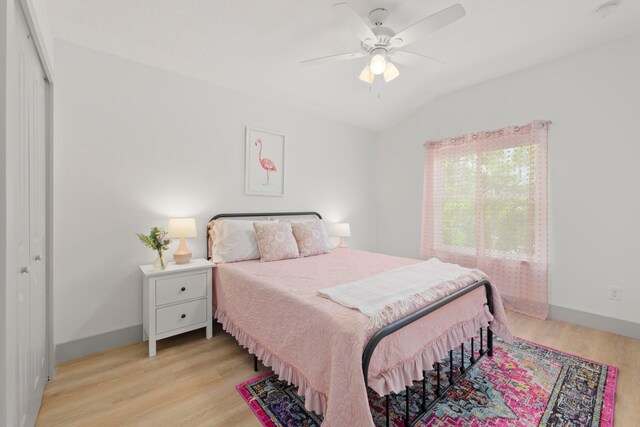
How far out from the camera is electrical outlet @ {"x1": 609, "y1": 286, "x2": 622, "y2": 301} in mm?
2623

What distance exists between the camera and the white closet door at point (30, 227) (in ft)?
4.08

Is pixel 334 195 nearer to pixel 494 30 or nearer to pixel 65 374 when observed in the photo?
pixel 494 30

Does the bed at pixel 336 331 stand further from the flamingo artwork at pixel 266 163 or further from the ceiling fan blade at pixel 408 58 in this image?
the ceiling fan blade at pixel 408 58

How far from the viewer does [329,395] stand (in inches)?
49.9

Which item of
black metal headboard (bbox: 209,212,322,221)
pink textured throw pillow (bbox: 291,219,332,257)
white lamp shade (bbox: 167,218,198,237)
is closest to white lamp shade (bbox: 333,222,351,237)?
black metal headboard (bbox: 209,212,322,221)

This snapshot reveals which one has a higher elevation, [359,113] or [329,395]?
[359,113]

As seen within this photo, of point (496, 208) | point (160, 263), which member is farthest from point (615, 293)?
point (160, 263)

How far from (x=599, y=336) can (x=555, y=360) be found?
828 millimetres

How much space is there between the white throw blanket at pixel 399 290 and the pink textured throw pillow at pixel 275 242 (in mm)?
1059

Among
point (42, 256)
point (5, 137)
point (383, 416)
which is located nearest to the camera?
point (5, 137)

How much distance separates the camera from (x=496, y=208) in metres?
3.31

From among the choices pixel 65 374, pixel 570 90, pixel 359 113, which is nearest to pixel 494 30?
pixel 570 90

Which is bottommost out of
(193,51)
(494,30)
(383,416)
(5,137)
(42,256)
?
(383,416)

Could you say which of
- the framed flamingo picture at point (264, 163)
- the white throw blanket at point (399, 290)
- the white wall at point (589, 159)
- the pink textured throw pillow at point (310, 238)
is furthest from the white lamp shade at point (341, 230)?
the white wall at point (589, 159)
